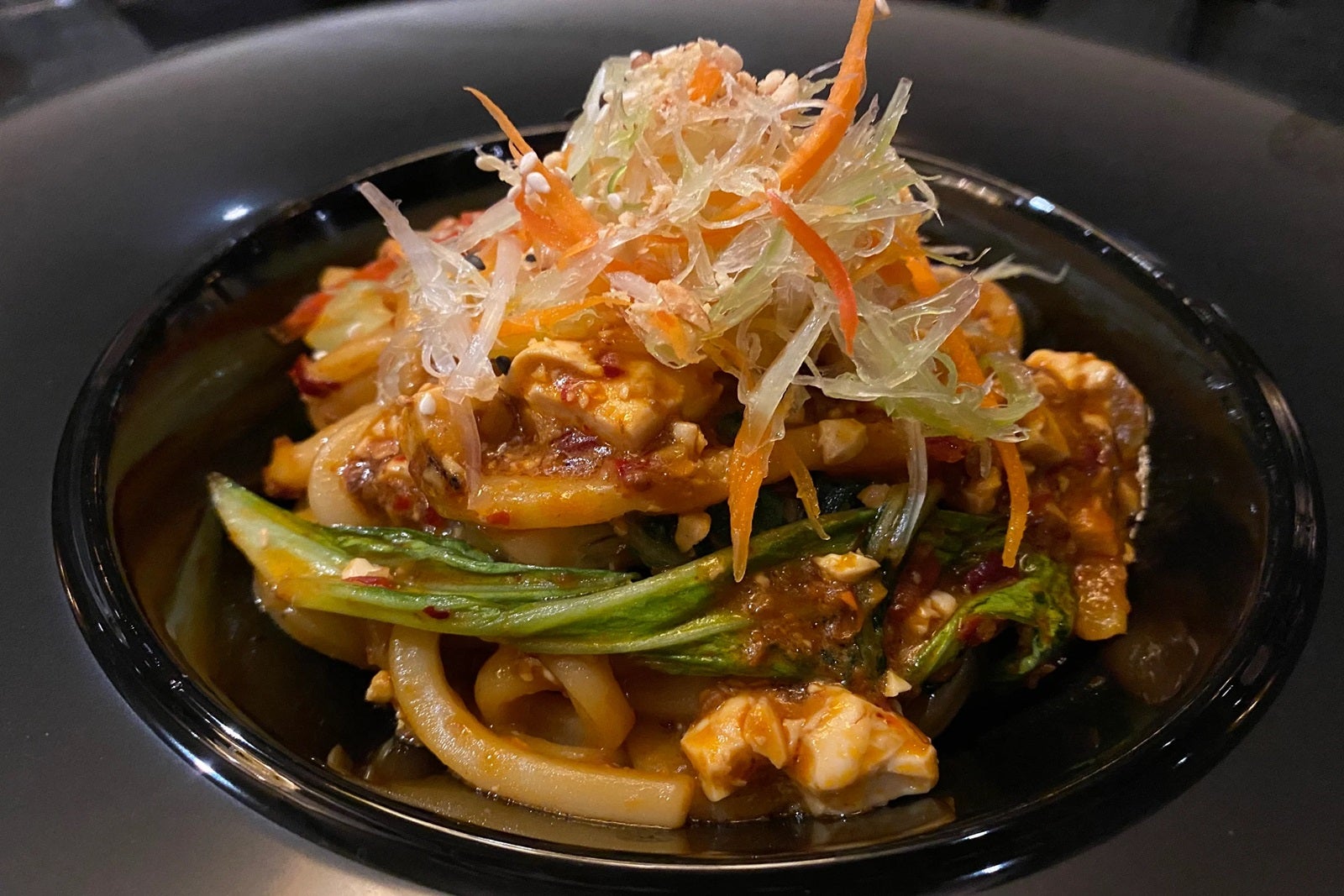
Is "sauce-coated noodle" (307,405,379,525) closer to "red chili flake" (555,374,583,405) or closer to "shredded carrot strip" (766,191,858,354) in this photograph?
"red chili flake" (555,374,583,405)

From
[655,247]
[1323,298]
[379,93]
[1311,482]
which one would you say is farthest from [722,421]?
[379,93]

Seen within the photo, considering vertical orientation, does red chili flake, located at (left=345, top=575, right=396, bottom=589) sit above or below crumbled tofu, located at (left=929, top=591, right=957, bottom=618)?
below

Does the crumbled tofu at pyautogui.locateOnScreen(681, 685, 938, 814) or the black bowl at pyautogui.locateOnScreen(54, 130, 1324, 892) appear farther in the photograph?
the crumbled tofu at pyautogui.locateOnScreen(681, 685, 938, 814)

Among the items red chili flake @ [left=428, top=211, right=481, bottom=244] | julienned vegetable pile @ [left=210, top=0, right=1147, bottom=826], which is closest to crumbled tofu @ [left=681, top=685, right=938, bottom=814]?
julienned vegetable pile @ [left=210, top=0, right=1147, bottom=826]

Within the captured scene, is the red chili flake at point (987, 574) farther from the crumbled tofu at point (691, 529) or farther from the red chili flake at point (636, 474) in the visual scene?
the red chili flake at point (636, 474)

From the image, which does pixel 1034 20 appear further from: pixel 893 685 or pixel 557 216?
pixel 893 685
